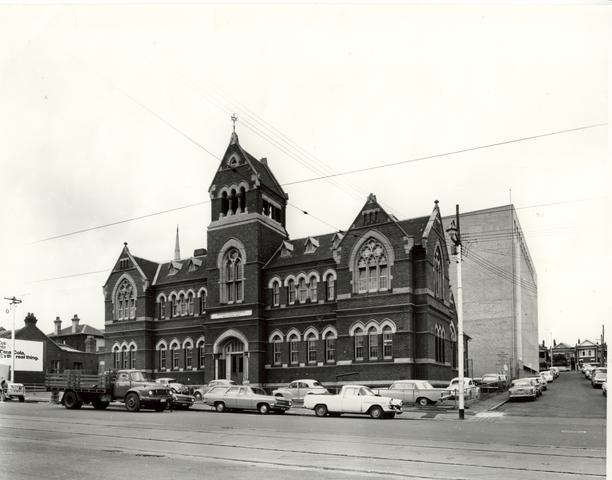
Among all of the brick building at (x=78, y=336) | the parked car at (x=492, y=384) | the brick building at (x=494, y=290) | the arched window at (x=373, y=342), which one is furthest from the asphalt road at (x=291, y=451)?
the brick building at (x=78, y=336)

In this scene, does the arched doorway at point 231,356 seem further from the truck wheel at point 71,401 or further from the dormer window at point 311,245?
the truck wheel at point 71,401

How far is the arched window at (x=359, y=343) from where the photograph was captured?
129 feet

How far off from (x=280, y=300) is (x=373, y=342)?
319 inches

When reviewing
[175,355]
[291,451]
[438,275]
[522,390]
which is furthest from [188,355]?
[291,451]

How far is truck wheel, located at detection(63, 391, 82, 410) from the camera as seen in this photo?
99.3 feet

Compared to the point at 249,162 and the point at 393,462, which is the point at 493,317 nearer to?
the point at 249,162

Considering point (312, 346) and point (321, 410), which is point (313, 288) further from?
point (321, 410)

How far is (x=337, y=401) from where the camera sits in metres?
27.3

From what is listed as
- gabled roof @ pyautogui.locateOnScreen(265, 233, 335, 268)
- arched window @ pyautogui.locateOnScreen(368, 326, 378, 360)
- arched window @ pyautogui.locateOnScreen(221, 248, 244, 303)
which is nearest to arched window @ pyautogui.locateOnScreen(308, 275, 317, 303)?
gabled roof @ pyautogui.locateOnScreen(265, 233, 335, 268)

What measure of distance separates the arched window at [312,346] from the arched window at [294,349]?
0.82 metres

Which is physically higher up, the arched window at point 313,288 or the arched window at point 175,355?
the arched window at point 313,288

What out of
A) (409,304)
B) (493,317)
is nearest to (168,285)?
(409,304)

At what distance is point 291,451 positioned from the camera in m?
14.3

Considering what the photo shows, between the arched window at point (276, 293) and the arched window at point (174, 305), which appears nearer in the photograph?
the arched window at point (276, 293)
